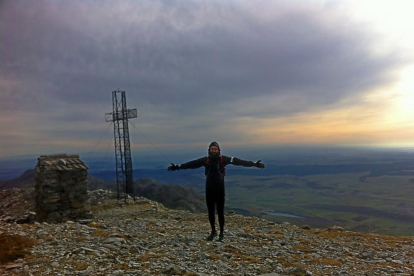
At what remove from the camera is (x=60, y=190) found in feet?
56.9

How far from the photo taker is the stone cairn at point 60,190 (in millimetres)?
17000

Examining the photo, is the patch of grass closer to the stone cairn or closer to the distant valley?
the stone cairn

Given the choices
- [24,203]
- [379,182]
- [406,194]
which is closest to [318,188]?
[379,182]

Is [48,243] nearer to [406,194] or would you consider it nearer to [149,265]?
[149,265]

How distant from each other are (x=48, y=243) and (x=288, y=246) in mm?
9047

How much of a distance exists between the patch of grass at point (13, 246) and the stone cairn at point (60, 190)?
7848 millimetres

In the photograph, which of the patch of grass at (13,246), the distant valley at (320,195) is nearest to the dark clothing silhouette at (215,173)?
the patch of grass at (13,246)

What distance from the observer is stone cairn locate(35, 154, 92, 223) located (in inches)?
669

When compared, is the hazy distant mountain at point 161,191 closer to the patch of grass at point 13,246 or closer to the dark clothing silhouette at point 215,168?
the dark clothing silhouette at point 215,168

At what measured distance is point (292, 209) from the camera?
96.2 meters

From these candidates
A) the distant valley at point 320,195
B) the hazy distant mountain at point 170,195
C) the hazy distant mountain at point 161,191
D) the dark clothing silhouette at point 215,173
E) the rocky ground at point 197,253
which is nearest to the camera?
the rocky ground at point 197,253

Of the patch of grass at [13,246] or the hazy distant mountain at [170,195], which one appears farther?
the hazy distant mountain at [170,195]

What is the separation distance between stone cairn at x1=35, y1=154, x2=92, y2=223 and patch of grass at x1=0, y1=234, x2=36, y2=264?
7.85m

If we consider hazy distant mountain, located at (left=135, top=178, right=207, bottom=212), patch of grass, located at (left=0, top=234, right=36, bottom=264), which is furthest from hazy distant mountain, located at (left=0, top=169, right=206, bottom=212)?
patch of grass, located at (left=0, top=234, right=36, bottom=264)
